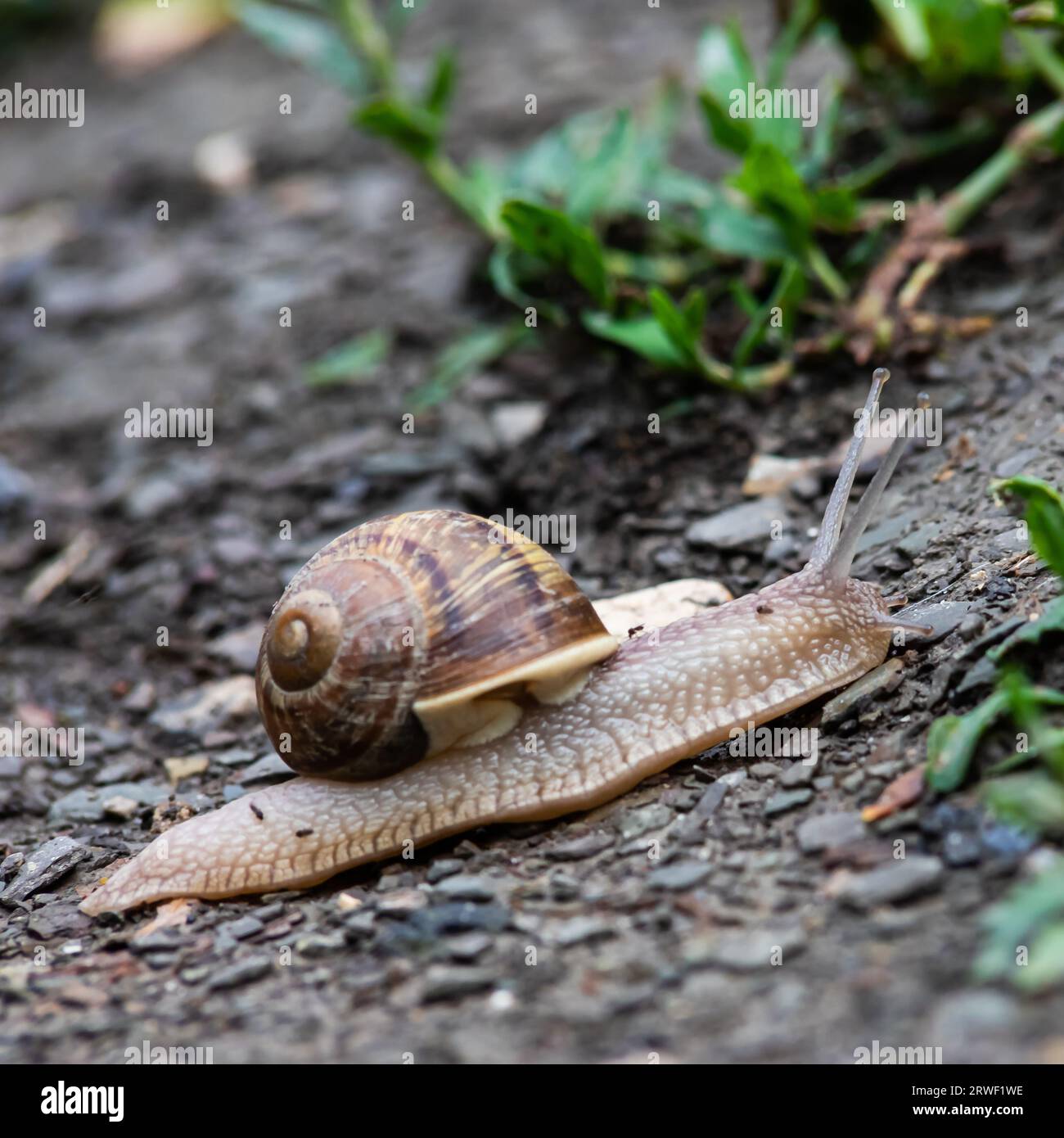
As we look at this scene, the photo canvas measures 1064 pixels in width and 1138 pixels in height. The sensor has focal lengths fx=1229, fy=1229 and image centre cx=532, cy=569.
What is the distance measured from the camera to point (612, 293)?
18.0 feet

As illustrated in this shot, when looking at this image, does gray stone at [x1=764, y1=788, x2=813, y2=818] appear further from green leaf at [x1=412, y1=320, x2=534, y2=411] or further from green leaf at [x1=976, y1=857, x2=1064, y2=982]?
green leaf at [x1=412, y1=320, x2=534, y2=411]

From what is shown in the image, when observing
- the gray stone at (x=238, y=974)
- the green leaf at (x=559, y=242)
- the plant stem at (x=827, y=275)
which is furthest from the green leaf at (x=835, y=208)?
the gray stone at (x=238, y=974)

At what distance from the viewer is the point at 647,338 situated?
5.17m

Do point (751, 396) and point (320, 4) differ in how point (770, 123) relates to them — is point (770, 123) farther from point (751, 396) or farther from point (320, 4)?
point (320, 4)

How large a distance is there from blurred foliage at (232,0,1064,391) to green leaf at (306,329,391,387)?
710mm

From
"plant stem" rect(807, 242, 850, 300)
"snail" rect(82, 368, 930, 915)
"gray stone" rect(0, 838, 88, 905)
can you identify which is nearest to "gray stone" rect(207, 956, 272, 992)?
"snail" rect(82, 368, 930, 915)

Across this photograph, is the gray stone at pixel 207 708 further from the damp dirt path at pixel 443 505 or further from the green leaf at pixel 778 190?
the green leaf at pixel 778 190

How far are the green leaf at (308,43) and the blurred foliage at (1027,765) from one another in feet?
14.7

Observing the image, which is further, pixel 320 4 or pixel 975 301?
pixel 320 4

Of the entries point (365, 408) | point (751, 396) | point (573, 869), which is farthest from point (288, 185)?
point (573, 869)

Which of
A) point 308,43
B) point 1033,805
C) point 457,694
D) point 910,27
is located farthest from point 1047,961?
point 308,43

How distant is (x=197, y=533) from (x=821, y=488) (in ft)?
9.57

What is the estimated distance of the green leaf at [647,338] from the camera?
5.13 metres

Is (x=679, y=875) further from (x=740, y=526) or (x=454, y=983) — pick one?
(x=740, y=526)
